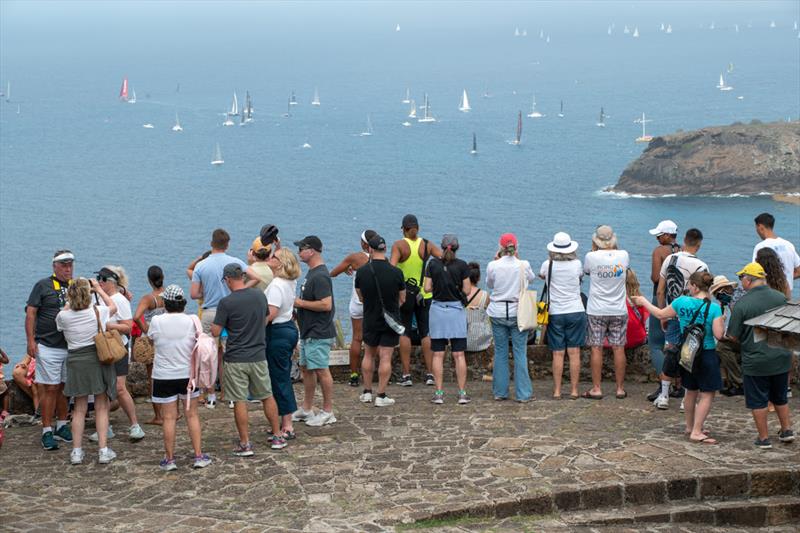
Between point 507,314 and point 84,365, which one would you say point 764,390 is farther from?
point 84,365

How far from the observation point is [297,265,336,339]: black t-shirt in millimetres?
11461

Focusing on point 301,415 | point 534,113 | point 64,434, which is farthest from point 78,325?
point 534,113

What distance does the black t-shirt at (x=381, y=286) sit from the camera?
12031mm

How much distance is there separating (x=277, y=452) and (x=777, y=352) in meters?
4.52

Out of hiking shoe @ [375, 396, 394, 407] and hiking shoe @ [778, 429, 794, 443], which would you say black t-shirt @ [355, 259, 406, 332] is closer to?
hiking shoe @ [375, 396, 394, 407]

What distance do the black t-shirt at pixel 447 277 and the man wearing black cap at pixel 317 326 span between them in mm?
1258

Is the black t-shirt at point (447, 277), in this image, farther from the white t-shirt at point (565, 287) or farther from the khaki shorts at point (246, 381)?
the khaki shorts at point (246, 381)

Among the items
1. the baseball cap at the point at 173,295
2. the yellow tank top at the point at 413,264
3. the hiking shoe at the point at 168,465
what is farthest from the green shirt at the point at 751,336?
the hiking shoe at the point at 168,465

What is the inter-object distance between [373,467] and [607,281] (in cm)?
370

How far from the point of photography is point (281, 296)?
10.9m

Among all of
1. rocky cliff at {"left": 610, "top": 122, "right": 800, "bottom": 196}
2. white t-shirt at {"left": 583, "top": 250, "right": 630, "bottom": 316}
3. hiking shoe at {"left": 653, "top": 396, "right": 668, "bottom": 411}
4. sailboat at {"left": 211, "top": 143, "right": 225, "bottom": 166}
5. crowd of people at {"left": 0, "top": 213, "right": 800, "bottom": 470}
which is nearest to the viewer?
crowd of people at {"left": 0, "top": 213, "right": 800, "bottom": 470}

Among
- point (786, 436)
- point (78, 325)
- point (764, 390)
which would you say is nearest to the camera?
point (764, 390)

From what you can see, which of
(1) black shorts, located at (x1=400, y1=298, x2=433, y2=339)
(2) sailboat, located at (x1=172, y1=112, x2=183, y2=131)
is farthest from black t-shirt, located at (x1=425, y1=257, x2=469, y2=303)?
(2) sailboat, located at (x1=172, y1=112, x2=183, y2=131)

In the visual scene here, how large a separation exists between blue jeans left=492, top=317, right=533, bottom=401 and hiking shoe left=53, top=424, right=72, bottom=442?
14.4 ft
